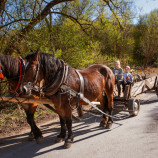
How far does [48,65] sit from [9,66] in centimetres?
72

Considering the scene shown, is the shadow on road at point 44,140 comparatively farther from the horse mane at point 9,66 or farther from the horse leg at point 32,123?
the horse mane at point 9,66

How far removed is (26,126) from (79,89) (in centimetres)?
214

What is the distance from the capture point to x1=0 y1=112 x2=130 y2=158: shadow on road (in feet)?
9.84

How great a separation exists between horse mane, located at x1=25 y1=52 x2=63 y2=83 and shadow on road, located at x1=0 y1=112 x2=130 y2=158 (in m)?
1.39

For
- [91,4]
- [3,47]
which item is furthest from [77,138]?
[91,4]

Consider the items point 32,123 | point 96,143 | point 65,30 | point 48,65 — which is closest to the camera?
point 48,65

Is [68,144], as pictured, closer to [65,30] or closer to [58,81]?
[58,81]

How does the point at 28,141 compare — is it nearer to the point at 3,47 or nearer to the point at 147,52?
the point at 3,47

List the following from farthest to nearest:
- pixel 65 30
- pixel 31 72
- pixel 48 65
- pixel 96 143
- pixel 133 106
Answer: pixel 65 30
pixel 133 106
pixel 96 143
pixel 48 65
pixel 31 72

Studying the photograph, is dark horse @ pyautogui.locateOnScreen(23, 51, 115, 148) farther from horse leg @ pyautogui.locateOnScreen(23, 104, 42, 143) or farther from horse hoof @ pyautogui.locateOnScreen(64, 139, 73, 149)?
horse leg @ pyautogui.locateOnScreen(23, 104, 42, 143)

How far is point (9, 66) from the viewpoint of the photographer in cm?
288

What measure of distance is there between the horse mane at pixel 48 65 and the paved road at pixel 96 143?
1.40 meters

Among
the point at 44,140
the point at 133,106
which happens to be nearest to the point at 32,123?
the point at 44,140

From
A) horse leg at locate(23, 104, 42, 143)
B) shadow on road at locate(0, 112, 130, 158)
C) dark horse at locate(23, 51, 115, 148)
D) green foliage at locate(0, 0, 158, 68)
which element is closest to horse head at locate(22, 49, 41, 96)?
dark horse at locate(23, 51, 115, 148)
